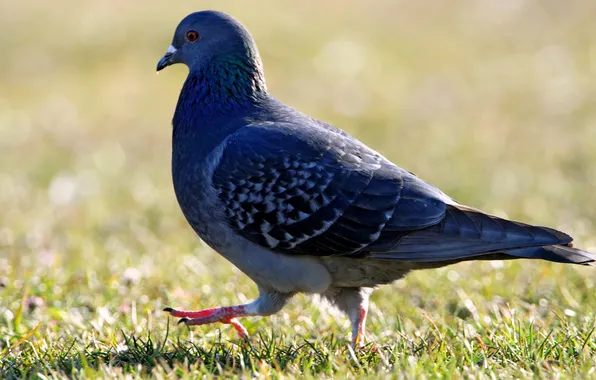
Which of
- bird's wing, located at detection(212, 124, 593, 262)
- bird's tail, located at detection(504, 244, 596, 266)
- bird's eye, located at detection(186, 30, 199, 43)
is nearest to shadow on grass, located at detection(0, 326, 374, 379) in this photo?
bird's wing, located at detection(212, 124, 593, 262)

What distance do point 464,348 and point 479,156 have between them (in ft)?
20.0

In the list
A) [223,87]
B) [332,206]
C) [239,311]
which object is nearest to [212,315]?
[239,311]

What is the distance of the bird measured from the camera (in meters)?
4.23

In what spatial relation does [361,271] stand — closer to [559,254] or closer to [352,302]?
[352,302]

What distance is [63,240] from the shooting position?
7.02 metres

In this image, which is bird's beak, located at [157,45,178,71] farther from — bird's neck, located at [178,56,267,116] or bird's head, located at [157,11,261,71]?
bird's neck, located at [178,56,267,116]

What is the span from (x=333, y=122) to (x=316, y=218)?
6986 mm

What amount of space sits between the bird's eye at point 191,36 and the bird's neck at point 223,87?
→ 19cm

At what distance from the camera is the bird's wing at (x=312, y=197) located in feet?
14.0

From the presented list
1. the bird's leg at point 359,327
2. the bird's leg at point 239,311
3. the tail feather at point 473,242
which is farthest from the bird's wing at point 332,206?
the bird's leg at point 359,327

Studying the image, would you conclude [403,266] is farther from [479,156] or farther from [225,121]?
[479,156]

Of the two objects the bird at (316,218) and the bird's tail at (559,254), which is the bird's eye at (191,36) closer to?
the bird at (316,218)

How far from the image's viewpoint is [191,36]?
512cm

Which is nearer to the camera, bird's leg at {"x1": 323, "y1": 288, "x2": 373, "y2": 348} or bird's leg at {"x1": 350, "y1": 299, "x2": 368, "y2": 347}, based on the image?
bird's leg at {"x1": 350, "y1": 299, "x2": 368, "y2": 347}
